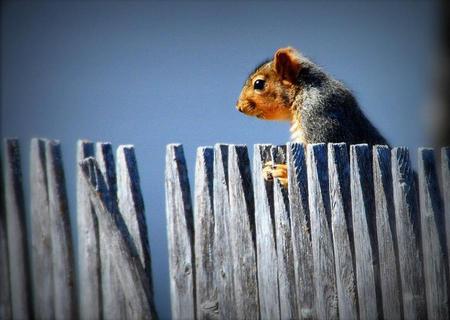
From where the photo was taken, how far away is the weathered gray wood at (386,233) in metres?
2.61

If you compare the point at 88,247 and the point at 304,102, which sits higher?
the point at 304,102

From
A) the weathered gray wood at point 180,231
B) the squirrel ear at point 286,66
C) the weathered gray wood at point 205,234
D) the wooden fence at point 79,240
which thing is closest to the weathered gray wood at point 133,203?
the wooden fence at point 79,240

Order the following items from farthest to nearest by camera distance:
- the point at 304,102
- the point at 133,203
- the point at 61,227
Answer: the point at 304,102 → the point at 61,227 → the point at 133,203

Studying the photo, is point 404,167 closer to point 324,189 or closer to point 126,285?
point 324,189

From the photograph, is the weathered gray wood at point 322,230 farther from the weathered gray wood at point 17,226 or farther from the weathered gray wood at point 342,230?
the weathered gray wood at point 17,226

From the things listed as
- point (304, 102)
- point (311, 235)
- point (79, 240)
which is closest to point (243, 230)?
point (311, 235)

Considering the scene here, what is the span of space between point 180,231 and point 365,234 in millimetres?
902

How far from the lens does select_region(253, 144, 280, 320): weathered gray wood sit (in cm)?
295

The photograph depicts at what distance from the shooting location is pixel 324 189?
277 cm

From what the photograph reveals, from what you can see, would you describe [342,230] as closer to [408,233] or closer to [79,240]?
[408,233]

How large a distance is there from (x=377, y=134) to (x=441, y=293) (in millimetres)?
1531

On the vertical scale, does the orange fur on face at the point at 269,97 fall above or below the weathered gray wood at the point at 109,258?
above

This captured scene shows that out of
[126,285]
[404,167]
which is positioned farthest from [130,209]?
[404,167]

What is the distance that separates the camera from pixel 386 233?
2.62 metres
